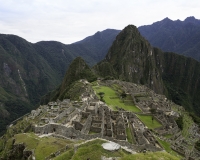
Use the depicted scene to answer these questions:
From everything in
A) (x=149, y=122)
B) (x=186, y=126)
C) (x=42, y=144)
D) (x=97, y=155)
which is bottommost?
(x=186, y=126)

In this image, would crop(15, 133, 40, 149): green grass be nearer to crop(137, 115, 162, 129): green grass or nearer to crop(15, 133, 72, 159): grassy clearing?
crop(15, 133, 72, 159): grassy clearing

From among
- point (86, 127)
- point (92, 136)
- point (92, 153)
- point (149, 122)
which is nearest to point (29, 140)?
point (92, 136)

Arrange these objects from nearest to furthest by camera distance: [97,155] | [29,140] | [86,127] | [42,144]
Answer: [97,155] < [42,144] < [29,140] < [86,127]

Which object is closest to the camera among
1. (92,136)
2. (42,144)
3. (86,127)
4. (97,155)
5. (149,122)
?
(97,155)

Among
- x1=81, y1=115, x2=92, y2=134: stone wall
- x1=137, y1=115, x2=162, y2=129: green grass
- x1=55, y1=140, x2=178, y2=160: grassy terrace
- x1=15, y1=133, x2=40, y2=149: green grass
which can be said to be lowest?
x1=137, y1=115, x2=162, y2=129: green grass

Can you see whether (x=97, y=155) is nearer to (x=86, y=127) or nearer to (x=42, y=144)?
(x=42, y=144)

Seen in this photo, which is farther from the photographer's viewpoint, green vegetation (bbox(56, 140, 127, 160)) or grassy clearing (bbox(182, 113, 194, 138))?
grassy clearing (bbox(182, 113, 194, 138))

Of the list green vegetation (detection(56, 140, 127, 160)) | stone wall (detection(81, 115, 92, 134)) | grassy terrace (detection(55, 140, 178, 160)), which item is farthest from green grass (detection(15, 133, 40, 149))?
grassy terrace (detection(55, 140, 178, 160))

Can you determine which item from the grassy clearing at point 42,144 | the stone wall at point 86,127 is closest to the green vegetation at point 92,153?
the grassy clearing at point 42,144

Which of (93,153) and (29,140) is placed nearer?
(93,153)

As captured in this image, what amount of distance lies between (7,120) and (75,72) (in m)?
86.3

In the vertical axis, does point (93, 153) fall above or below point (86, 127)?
above

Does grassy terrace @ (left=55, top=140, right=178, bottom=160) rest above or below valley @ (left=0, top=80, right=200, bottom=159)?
above

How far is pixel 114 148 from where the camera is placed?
20.6 m
